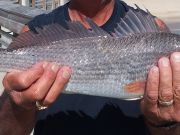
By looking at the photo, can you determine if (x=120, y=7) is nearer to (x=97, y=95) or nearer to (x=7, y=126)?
(x=97, y=95)

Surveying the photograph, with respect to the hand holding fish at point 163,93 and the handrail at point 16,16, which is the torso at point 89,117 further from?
the handrail at point 16,16

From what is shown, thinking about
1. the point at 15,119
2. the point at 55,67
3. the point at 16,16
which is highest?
the point at 55,67

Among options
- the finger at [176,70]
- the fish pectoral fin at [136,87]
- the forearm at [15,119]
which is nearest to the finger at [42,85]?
the forearm at [15,119]

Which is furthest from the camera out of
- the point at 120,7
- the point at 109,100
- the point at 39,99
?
the point at 120,7

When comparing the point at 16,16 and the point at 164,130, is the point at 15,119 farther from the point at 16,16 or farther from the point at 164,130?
the point at 16,16

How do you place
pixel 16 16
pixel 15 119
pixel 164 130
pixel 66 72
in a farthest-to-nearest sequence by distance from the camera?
pixel 16 16, pixel 15 119, pixel 164 130, pixel 66 72

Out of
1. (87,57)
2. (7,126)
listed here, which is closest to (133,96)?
(87,57)

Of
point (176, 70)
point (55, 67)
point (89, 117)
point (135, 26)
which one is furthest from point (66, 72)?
point (176, 70)

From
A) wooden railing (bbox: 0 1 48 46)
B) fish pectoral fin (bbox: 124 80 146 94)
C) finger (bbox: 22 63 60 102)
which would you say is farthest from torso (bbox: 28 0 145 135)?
wooden railing (bbox: 0 1 48 46)
